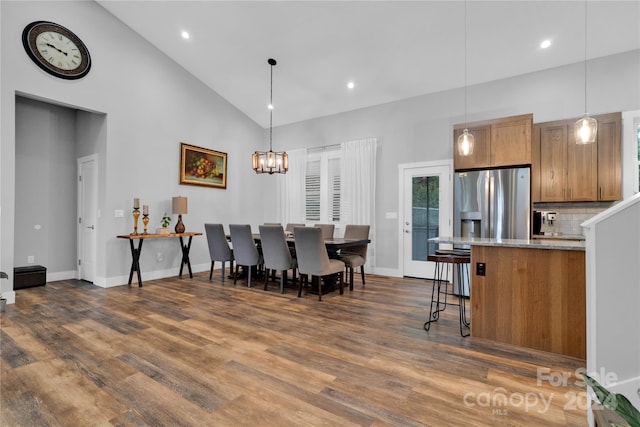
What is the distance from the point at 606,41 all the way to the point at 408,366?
464 cm

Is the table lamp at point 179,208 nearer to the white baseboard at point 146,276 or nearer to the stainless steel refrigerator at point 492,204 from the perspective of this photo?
the white baseboard at point 146,276

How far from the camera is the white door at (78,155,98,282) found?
193 inches

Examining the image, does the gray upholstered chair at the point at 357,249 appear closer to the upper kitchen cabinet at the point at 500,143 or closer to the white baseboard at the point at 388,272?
the white baseboard at the point at 388,272

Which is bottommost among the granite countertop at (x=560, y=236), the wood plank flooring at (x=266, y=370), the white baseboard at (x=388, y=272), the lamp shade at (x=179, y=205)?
the wood plank flooring at (x=266, y=370)

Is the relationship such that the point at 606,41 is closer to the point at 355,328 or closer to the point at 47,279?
the point at 355,328

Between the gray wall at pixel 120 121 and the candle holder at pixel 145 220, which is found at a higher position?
the gray wall at pixel 120 121

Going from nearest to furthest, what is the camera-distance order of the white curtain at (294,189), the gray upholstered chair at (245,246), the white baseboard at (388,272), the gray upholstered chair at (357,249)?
the gray upholstered chair at (245,246)
the gray upholstered chair at (357,249)
the white baseboard at (388,272)
the white curtain at (294,189)

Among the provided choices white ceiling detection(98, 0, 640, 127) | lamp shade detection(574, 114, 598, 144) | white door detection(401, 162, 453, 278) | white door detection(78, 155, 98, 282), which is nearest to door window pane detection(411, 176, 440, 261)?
white door detection(401, 162, 453, 278)

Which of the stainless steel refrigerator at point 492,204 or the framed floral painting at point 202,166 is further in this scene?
the framed floral painting at point 202,166

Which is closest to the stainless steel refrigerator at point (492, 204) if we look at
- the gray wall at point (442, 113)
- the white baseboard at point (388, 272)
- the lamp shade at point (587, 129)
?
the gray wall at point (442, 113)

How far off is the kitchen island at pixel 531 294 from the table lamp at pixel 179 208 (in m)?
4.41

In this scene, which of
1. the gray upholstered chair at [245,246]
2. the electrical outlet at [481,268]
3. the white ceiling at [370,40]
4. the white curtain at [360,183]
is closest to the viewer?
the electrical outlet at [481,268]

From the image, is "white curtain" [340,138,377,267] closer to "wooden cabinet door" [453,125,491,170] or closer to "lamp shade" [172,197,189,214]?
"wooden cabinet door" [453,125,491,170]

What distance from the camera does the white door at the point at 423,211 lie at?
516cm
